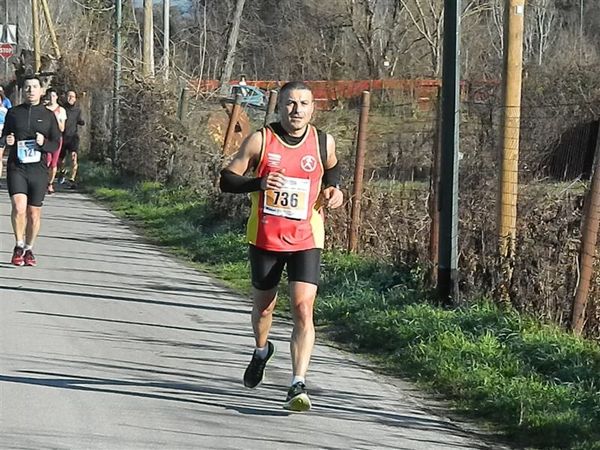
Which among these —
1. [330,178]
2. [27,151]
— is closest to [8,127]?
[27,151]

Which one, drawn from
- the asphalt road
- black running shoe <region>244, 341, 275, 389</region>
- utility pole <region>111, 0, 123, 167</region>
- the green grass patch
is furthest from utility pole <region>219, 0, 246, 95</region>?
black running shoe <region>244, 341, 275, 389</region>

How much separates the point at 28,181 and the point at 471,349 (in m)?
6.08

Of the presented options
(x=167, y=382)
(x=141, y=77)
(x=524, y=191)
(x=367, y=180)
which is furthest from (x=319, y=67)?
(x=167, y=382)

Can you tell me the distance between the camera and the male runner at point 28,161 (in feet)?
42.7

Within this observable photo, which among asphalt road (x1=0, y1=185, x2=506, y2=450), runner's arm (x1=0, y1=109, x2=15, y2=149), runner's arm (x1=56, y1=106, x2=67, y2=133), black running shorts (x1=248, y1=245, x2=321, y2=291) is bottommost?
asphalt road (x1=0, y1=185, x2=506, y2=450)

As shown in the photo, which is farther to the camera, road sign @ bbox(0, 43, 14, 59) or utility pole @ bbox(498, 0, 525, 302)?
road sign @ bbox(0, 43, 14, 59)

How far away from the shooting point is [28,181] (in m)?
13.1

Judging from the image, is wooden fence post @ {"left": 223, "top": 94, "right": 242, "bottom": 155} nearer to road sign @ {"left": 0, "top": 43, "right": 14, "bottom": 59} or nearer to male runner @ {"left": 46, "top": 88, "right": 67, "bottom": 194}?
male runner @ {"left": 46, "top": 88, "right": 67, "bottom": 194}

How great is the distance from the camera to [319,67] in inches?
1719

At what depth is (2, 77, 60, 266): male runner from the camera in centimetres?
1302

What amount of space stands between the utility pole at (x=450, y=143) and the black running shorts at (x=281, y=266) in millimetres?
2986

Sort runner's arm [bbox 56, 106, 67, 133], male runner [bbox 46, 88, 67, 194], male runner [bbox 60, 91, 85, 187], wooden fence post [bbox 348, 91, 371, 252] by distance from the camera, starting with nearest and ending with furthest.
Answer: wooden fence post [bbox 348, 91, 371, 252]
male runner [bbox 46, 88, 67, 194]
runner's arm [bbox 56, 106, 67, 133]
male runner [bbox 60, 91, 85, 187]

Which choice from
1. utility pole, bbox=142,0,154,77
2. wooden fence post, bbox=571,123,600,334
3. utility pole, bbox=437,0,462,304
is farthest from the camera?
utility pole, bbox=142,0,154,77

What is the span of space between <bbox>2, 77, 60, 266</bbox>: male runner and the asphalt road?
614 mm
